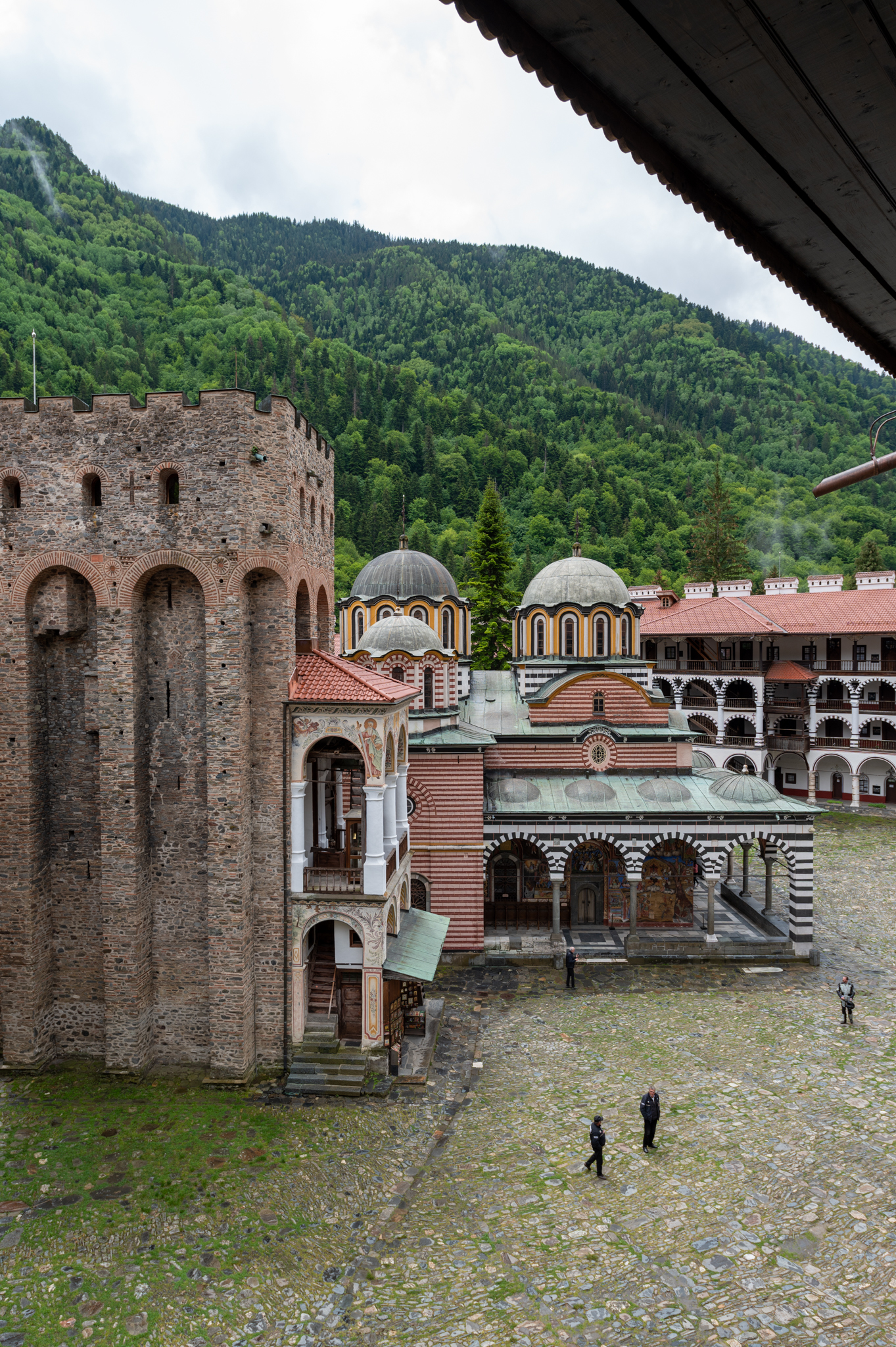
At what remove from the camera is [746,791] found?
21984 millimetres

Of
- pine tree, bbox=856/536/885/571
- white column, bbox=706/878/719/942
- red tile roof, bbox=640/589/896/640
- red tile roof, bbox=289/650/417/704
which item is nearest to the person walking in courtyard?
white column, bbox=706/878/719/942

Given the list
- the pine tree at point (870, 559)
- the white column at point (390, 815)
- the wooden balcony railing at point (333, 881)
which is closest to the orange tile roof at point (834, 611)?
the pine tree at point (870, 559)

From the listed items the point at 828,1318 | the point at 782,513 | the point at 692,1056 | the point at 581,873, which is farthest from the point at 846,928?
the point at 782,513

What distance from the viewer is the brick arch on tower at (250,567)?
14234 mm

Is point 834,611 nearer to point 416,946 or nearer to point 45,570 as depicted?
point 416,946

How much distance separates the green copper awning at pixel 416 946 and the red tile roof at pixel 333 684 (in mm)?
5023

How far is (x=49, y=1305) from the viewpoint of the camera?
30.8 feet

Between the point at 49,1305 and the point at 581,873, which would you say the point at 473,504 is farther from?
the point at 49,1305

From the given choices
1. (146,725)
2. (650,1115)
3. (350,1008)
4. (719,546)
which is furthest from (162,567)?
(719,546)

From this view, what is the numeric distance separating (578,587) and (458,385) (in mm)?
89836

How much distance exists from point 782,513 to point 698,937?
77465 mm

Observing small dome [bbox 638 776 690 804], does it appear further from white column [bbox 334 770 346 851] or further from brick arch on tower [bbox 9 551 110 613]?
brick arch on tower [bbox 9 551 110 613]

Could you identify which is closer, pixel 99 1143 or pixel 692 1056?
pixel 99 1143

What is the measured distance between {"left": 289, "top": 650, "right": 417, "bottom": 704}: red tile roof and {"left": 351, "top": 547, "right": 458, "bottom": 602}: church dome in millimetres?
12682
